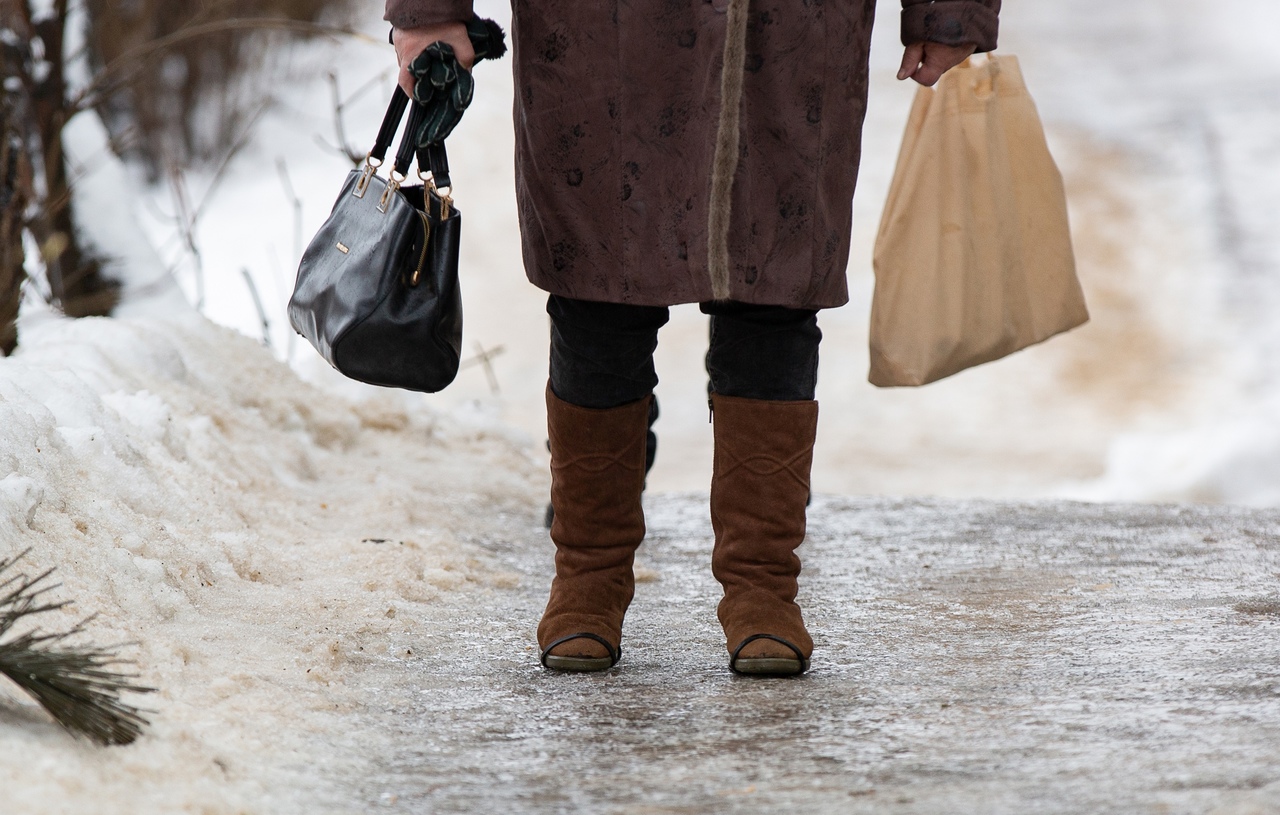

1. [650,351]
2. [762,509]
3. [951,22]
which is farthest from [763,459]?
[951,22]

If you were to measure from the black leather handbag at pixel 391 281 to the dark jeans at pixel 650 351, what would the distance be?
0.16 meters

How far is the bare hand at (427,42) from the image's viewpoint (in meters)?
1.66

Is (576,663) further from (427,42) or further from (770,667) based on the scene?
(427,42)

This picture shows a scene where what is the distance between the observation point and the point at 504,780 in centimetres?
132

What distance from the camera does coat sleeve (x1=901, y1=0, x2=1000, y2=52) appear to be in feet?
5.68

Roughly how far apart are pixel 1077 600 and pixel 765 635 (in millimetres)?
619

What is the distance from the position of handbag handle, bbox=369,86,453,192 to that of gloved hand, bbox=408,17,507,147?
0.04 feet

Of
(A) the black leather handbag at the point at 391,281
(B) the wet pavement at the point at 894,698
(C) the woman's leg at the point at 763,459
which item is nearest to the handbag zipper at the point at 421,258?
(A) the black leather handbag at the point at 391,281

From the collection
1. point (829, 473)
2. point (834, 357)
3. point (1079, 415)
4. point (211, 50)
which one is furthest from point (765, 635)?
point (211, 50)

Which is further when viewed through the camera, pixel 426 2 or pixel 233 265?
pixel 233 265

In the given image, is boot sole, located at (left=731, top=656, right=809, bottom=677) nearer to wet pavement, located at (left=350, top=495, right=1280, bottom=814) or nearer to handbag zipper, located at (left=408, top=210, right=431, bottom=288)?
wet pavement, located at (left=350, top=495, right=1280, bottom=814)

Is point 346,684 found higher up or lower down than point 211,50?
lower down

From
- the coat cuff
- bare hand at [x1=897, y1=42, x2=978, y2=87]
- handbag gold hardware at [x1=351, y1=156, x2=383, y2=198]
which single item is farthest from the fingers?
handbag gold hardware at [x1=351, y1=156, x2=383, y2=198]

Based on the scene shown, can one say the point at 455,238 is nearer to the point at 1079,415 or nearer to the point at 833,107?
the point at 833,107
